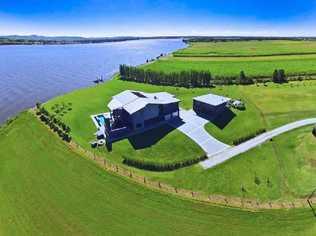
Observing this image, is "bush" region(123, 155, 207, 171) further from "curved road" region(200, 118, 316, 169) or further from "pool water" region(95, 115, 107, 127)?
"pool water" region(95, 115, 107, 127)

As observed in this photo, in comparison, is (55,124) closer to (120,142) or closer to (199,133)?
(120,142)

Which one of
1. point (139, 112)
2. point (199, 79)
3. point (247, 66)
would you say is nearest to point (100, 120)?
point (139, 112)

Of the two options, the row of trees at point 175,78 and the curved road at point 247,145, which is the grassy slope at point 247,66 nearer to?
the row of trees at point 175,78

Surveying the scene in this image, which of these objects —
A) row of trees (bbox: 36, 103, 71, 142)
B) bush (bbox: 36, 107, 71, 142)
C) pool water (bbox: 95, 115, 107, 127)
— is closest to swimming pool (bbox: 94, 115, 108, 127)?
pool water (bbox: 95, 115, 107, 127)

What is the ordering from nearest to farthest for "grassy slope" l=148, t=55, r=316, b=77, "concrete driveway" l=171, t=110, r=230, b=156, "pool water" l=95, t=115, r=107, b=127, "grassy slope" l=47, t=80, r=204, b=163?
"grassy slope" l=47, t=80, r=204, b=163 < "concrete driveway" l=171, t=110, r=230, b=156 < "pool water" l=95, t=115, r=107, b=127 < "grassy slope" l=148, t=55, r=316, b=77

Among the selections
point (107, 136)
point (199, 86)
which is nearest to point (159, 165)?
point (107, 136)

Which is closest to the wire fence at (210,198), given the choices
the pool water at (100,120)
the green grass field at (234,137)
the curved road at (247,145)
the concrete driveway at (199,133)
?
the green grass field at (234,137)
